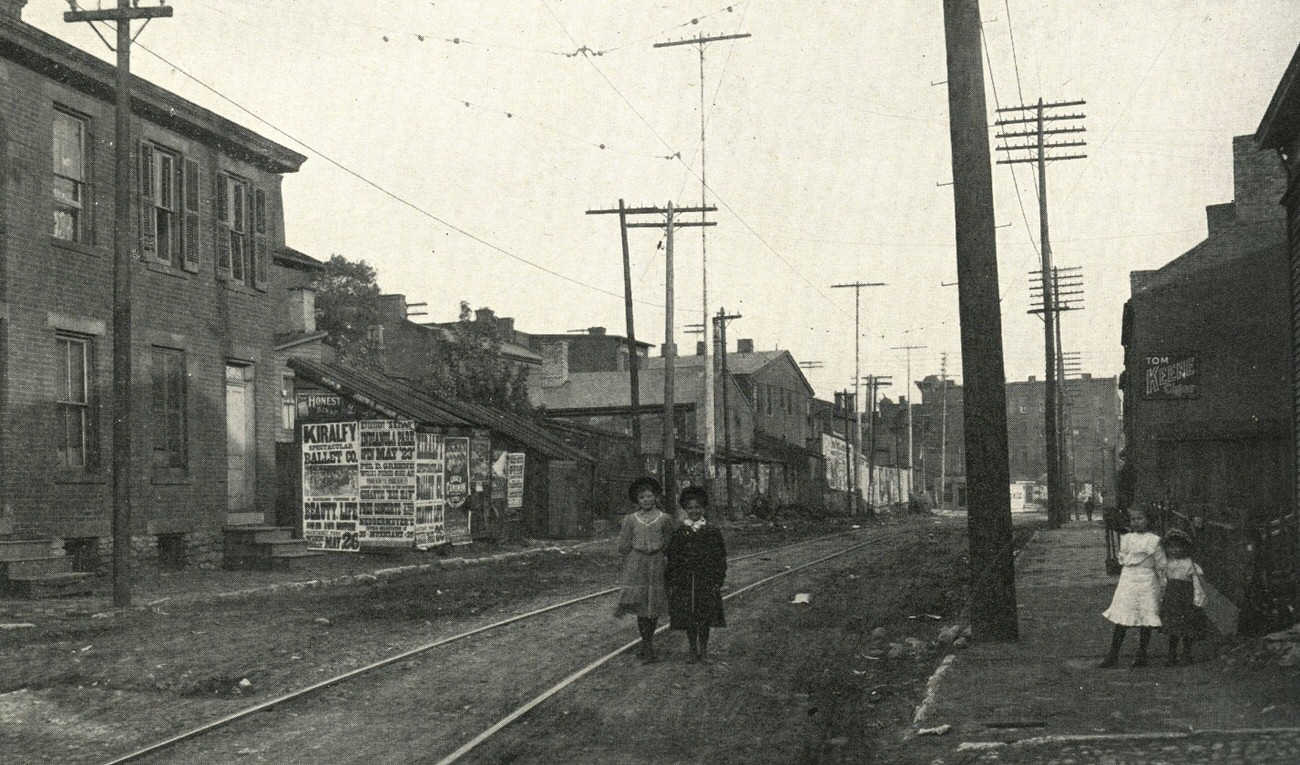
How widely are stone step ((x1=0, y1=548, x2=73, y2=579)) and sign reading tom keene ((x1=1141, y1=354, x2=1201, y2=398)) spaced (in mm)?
24098

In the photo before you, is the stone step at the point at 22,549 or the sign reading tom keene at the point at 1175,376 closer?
the stone step at the point at 22,549

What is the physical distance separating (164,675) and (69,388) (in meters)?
9.81

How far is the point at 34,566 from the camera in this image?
1681 cm

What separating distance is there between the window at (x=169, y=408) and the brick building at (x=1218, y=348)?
608 inches

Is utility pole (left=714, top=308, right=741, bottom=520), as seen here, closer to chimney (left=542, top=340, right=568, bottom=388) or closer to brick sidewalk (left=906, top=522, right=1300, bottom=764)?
chimney (left=542, top=340, right=568, bottom=388)

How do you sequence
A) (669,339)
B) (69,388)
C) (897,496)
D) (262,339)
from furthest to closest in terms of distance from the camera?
1. (897,496)
2. (669,339)
3. (262,339)
4. (69,388)

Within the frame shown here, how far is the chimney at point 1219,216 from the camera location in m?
39.8

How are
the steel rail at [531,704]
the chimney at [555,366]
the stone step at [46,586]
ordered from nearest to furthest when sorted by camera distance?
the steel rail at [531,704] < the stone step at [46,586] < the chimney at [555,366]

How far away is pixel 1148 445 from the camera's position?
3950cm

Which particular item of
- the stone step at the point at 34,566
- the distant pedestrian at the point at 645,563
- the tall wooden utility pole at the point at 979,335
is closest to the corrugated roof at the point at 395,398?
the stone step at the point at 34,566

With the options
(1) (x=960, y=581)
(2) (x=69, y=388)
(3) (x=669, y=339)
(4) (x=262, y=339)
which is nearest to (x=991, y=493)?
(1) (x=960, y=581)

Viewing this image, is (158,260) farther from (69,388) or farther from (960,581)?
(960,581)

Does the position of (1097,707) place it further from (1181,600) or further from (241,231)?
(241,231)

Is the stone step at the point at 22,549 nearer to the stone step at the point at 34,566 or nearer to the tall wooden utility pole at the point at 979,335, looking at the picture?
the stone step at the point at 34,566
